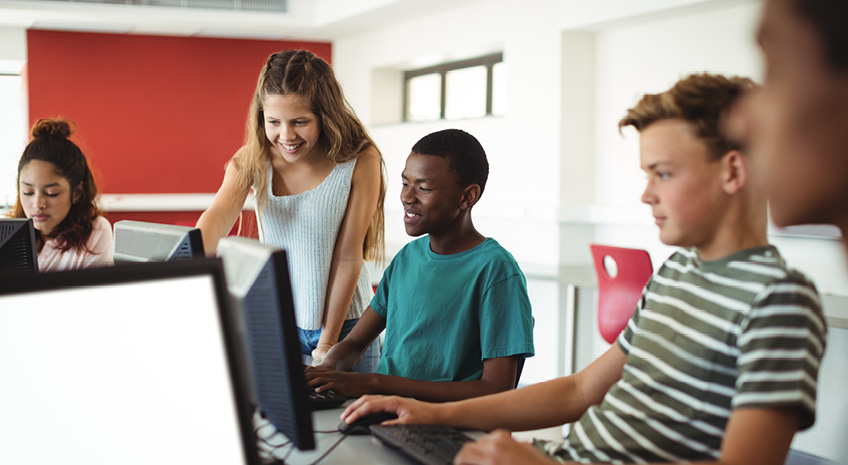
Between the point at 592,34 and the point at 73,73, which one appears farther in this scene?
the point at 73,73

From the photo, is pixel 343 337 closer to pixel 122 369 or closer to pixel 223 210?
pixel 223 210

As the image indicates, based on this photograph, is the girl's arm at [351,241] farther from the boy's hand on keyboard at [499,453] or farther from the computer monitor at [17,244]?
the boy's hand on keyboard at [499,453]

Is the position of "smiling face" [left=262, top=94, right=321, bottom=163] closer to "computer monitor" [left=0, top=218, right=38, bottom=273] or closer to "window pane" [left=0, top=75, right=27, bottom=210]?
"computer monitor" [left=0, top=218, right=38, bottom=273]

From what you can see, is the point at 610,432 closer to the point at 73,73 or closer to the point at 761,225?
the point at 761,225

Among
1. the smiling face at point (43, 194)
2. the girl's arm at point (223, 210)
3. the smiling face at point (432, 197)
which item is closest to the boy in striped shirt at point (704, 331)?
the smiling face at point (432, 197)

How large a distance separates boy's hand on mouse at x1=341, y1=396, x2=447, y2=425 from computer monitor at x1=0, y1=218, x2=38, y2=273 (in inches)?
33.5

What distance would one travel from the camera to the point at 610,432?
3.75ft

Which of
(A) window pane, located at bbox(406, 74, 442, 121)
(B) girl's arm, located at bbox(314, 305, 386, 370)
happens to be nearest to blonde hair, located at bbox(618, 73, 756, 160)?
(B) girl's arm, located at bbox(314, 305, 386, 370)

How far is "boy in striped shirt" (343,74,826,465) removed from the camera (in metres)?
0.91

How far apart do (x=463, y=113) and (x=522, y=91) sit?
1005 mm

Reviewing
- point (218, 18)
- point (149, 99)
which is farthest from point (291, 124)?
point (149, 99)

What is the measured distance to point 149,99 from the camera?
628 cm

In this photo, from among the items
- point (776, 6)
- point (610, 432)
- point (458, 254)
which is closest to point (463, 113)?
point (458, 254)

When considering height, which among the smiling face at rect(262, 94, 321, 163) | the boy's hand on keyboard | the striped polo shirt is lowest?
the boy's hand on keyboard
